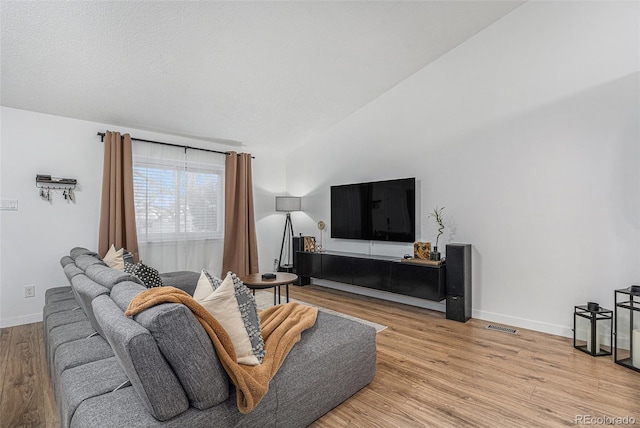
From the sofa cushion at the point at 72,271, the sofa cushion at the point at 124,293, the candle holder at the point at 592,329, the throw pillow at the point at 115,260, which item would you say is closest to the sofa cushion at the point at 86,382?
the sofa cushion at the point at 124,293

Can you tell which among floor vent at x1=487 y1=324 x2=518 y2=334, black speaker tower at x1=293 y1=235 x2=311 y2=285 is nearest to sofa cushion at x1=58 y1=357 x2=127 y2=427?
floor vent at x1=487 y1=324 x2=518 y2=334

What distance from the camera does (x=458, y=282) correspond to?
11.4ft

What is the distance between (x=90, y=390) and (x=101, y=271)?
0.82 m

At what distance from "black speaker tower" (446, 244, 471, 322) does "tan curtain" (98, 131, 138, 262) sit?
3.80 m

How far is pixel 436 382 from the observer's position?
2.24 meters

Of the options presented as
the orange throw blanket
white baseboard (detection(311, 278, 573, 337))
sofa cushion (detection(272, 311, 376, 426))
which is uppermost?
the orange throw blanket

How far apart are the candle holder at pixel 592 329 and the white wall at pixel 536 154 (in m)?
0.13

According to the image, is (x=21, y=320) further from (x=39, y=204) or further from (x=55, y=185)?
(x=55, y=185)

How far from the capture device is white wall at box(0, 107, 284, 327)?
3.40 meters

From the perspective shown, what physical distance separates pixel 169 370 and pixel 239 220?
13.1 ft

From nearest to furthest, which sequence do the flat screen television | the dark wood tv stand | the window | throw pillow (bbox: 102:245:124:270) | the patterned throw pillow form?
1. the patterned throw pillow
2. throw pillow (bbox: 102:245:124:270)
3. the dark wood tv stand
4. the flat screen television
5. the window

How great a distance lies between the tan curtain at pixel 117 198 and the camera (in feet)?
12.7

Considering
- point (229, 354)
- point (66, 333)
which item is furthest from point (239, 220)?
point (229, 354)
